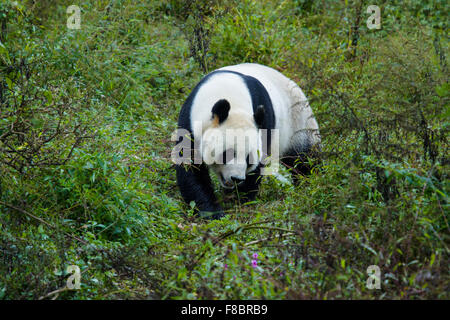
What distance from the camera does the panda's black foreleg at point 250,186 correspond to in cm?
561

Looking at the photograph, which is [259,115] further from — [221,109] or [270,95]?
[270,95]

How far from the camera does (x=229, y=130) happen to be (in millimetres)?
5094

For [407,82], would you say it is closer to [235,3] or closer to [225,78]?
[225,78]

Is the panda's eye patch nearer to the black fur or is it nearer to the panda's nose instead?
the panda's nose

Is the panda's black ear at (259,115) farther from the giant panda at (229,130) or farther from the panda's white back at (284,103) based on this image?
the panda's white back at (284,103)

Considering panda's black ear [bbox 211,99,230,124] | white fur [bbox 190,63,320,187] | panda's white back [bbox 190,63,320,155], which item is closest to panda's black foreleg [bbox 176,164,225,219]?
white fur [bbox 190,63,320,187]

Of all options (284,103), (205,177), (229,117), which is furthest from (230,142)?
(284,103)

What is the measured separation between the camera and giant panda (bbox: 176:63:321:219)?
5.10 metres

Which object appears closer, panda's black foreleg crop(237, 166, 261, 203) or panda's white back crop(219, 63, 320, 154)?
panda's black foreleg crop(237, 166, 261, 203)

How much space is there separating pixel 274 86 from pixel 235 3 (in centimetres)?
291

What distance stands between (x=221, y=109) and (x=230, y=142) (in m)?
0.31

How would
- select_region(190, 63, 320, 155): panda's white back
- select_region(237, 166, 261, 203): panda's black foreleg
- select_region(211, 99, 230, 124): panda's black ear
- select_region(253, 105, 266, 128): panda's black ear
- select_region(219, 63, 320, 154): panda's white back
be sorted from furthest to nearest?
select_region(219, 63, 320, 154): panda's white back → select_region(237, 166, 261, 203): panda's black foreleg → select_region(190, 63, 320, 155): panda's white back → select_region(253, 105, 266, 128): panda's black ear → select_region(211, 99, 230, 124): panda's black ear
